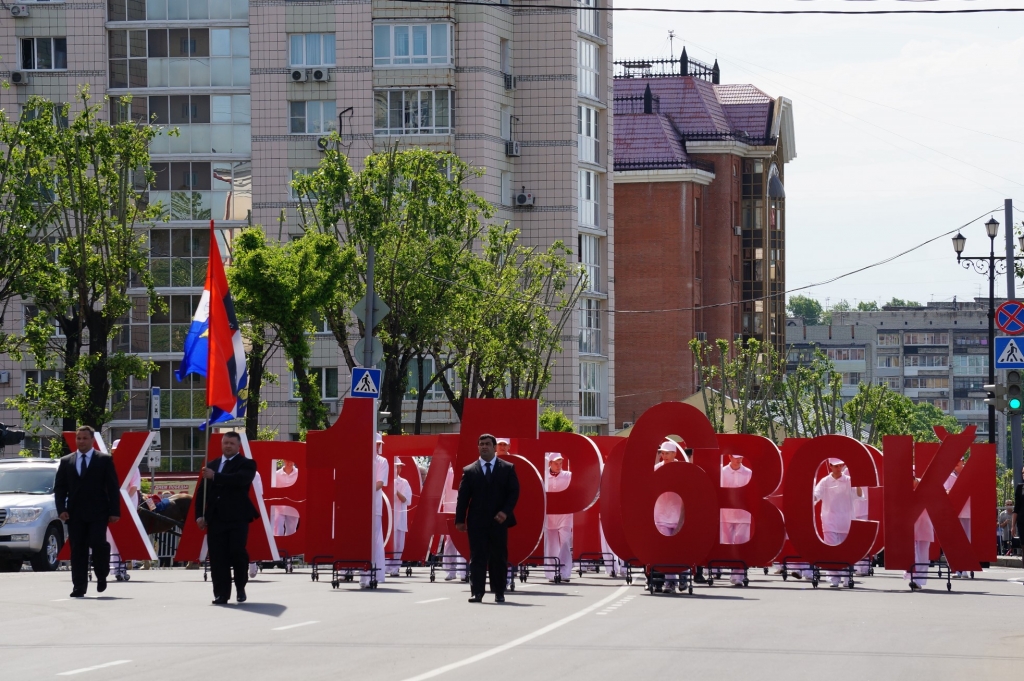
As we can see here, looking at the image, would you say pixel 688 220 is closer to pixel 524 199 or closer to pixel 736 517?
pixel 524 199

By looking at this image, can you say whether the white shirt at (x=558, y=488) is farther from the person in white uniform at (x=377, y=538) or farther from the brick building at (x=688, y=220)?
the brick building at (x=688, y=220)

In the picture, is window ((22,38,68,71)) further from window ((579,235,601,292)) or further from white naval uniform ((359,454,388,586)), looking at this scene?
white naval uniform ((359,454,388,586))

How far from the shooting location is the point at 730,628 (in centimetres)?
1533

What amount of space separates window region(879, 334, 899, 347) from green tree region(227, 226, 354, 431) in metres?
159

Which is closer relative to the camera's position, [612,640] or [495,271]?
[612,640]

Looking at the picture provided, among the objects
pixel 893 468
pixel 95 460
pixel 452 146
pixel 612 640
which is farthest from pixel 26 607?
pixel 452 146

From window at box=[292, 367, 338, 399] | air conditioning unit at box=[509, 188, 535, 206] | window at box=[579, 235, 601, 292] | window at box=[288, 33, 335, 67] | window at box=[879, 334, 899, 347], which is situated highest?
window at box=[288, 33, 335, 67]

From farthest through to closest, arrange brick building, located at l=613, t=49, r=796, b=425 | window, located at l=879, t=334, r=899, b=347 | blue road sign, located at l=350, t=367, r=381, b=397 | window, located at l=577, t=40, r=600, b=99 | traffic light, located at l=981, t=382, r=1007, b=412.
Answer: window, located at l=879, t=334, r=899, b=347
brick building, located at l=613, t=49, r=796, b=425
window, located at l=577, t=40, r=600, b=99
traffic light, located at l=981, t=382, r=1007, b=412
blue road sign, located at l=350, t=367, r=381, b=397

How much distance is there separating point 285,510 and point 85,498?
665 centimetres

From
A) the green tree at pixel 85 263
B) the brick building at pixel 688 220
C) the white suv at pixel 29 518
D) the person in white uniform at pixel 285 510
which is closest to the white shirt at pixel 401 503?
the person in white uniform at pixel 285 510

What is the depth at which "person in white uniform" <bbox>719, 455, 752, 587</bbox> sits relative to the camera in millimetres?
22266

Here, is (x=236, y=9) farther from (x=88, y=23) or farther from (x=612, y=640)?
(x=612, y=640)

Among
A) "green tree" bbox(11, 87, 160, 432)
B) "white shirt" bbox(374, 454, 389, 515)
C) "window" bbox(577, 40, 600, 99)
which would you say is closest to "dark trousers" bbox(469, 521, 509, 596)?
"white shirt" bbox(374, 454, 389, 515)

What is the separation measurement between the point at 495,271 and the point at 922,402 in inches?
5933
